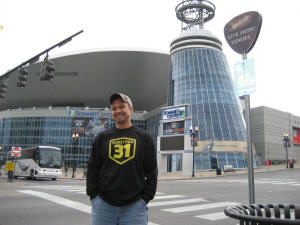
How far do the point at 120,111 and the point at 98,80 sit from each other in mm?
81383

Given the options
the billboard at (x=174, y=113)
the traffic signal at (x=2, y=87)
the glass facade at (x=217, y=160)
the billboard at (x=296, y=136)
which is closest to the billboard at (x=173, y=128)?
the billboard at (x=174, y=113)

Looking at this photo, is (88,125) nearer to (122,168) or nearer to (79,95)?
(79,95)

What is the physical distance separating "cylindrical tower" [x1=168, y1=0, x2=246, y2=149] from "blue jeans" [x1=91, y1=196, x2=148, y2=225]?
46987 millimetres

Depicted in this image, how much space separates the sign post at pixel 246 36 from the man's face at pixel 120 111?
242 cm

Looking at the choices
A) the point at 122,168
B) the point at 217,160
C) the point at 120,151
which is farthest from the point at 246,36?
the point at 217,160

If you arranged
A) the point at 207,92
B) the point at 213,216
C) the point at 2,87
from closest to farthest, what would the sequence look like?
the point at 213,216 < the point at 2,87 < the point at 207,92

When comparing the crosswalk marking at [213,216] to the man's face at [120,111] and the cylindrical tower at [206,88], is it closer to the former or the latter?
the man's face at [120,111]

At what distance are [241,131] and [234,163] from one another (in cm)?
773

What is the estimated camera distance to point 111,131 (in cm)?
354

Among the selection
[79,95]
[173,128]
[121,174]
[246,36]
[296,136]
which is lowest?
[121,174]

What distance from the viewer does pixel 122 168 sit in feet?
10.8

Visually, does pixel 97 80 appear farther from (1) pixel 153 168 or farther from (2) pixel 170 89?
(1) pixel 153 168

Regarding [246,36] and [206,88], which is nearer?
[246,36]

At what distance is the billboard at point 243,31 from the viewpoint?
5.01 meters
